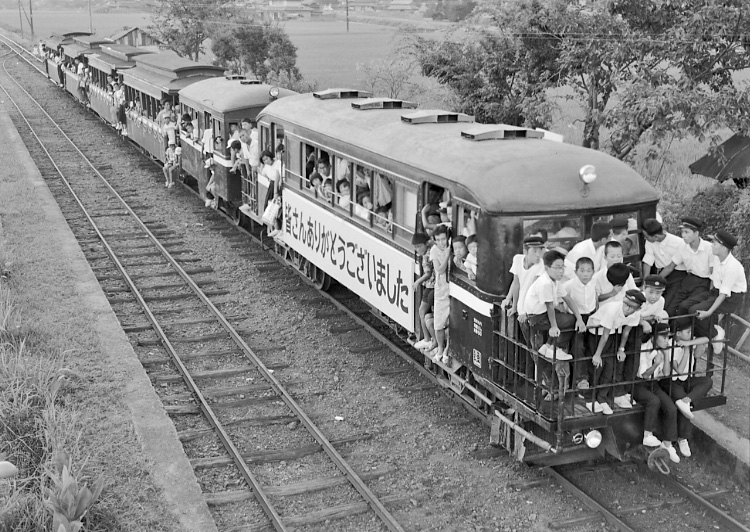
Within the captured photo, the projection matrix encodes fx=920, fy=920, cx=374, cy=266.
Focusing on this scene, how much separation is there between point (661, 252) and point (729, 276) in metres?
0.59

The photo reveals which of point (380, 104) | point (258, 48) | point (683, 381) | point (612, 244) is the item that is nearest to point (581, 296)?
point (612, 244)

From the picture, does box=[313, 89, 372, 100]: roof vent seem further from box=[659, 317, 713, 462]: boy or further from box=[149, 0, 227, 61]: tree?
box=[149, 0, 227, 61]: tree

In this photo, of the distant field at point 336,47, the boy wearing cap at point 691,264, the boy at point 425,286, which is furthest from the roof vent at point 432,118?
the distant field at point 336,47

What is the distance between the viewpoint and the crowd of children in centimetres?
705

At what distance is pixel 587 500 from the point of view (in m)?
7.38

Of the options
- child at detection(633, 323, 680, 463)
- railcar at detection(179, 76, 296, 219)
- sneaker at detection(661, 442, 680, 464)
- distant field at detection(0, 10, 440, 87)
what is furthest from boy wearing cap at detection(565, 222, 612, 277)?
distant field at detection(0, 10, 440, 87)

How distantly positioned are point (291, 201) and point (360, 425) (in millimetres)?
4637

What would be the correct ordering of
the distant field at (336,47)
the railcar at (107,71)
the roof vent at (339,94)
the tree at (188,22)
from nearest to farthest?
the roof vent at (339,94), the railcar at (107,71), the tree at (188,22), the distant field at (336,47)

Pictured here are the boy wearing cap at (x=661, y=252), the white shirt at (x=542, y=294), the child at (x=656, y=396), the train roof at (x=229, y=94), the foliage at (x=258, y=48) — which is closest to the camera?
the white shirt at (x=542, y=294)

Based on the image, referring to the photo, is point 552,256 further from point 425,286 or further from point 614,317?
point 425,286

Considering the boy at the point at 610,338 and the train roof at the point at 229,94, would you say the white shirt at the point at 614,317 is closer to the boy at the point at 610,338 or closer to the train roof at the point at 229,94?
the boy at the point at 610,338

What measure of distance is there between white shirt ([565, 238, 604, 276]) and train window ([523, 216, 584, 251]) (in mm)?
135

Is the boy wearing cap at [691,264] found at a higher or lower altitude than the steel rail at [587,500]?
higher

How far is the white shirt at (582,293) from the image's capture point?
7121 millimetres
